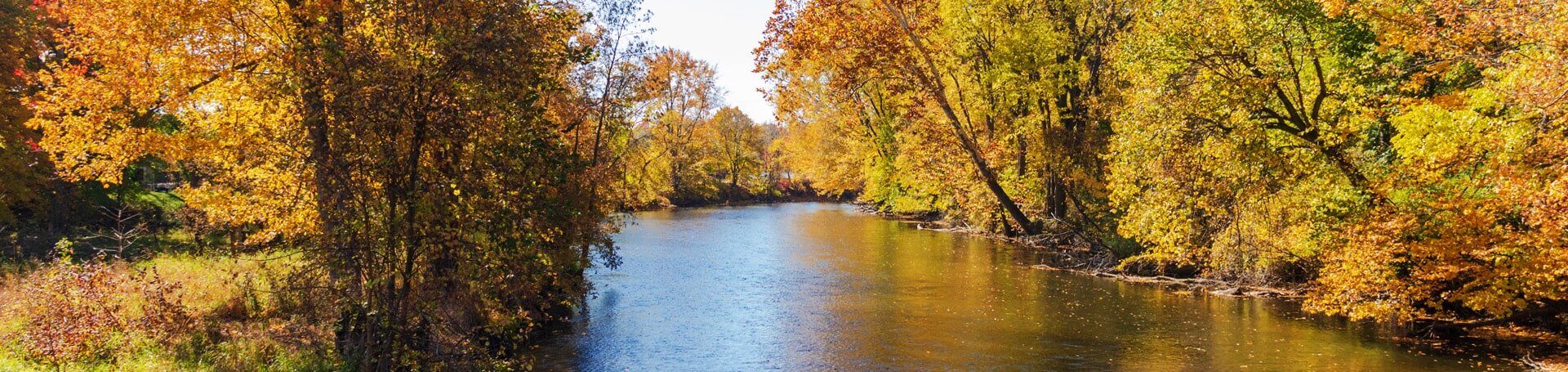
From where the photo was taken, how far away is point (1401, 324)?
14742 millimetres

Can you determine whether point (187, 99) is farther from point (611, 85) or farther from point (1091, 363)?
point (1091, 363)

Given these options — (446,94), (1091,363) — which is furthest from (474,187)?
(1091,363)

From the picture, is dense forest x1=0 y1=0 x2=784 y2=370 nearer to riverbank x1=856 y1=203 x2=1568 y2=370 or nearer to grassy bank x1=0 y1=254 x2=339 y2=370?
grassy bank x1=0 y1=254 x2=339 y2=370

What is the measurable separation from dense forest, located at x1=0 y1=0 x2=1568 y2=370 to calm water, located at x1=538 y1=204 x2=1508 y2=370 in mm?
1051

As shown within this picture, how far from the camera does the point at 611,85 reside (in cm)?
2077

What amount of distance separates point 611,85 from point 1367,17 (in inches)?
589

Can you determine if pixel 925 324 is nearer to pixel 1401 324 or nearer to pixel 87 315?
pixel 1401 324

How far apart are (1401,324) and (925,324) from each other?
788 cm

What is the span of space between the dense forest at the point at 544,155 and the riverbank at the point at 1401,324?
0.67ft

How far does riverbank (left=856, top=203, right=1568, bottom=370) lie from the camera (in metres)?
13.1

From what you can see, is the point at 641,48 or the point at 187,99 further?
the point at 641,48

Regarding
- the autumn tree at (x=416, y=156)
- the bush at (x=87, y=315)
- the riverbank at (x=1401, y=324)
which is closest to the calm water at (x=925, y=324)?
the riverbank at (x=1401, y=324)

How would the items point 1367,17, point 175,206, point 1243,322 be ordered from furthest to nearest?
point 175,206
point 1243,322
point 1367,17

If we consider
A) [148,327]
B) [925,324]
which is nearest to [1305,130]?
[925,324]
